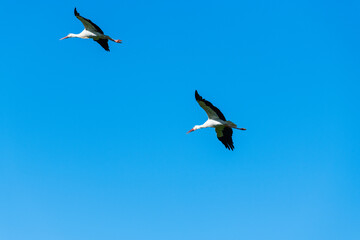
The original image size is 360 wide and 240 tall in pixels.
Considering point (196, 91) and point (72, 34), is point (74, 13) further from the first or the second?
point (196, 91)

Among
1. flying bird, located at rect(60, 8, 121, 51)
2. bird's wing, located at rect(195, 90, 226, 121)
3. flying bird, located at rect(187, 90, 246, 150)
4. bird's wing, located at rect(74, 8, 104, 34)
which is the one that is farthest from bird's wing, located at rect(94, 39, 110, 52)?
bird's wing, located at rect(195, 90, 226, 121)

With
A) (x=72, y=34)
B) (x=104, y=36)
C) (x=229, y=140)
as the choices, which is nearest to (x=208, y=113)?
(x=229, y=140)

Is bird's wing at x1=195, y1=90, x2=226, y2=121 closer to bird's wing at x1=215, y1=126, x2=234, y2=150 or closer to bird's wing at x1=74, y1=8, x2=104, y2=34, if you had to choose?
bird's wing at x1=215, y1=126, x2=234, y2=150

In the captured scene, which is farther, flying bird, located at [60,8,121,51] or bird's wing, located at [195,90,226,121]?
flying bird, located at [60,8,121,51]

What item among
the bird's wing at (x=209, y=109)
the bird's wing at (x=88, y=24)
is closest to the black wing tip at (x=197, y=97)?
the bird's wing at (x=209, y=109)

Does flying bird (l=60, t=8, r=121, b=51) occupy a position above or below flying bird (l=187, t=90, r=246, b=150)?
above

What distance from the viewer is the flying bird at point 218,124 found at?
2361 centimetres

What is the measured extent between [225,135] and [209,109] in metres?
1.65

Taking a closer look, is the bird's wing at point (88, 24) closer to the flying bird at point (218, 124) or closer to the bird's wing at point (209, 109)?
the flying bird at point (218, 124)

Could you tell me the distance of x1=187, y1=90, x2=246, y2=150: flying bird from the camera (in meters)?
23.6

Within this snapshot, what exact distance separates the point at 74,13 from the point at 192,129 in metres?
6.80

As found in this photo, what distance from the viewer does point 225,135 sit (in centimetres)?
2500

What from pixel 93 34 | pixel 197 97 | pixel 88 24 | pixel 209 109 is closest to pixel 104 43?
pixel 93 34

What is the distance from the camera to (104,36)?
27.4 meters
